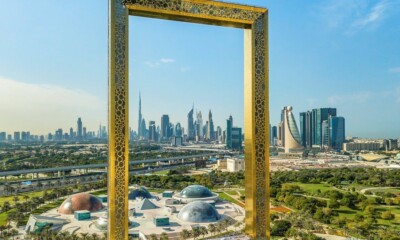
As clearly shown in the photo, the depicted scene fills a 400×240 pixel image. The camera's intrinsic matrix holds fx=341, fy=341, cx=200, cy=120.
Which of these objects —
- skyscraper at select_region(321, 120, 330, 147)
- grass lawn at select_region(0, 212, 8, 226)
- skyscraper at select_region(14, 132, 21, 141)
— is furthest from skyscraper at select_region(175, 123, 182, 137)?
grass lawn at select_region(0, 212, 8, 226)

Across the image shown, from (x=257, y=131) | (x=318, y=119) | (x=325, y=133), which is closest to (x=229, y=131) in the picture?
(x=318, y=119)

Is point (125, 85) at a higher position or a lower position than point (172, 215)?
higher

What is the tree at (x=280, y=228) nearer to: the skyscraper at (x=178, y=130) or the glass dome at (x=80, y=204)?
the glass dome at (x=80, y=204)

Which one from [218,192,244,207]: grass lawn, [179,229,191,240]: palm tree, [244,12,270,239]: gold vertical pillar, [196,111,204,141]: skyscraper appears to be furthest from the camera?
[196,111,204,141]: skyscraper

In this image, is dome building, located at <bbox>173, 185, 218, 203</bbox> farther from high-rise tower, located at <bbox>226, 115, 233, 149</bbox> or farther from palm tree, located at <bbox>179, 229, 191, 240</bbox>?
high-rise tower, located at <bbox>226, 115, 233, 149</bbox>

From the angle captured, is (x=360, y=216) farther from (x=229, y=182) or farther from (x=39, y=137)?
(x=39, y=137)

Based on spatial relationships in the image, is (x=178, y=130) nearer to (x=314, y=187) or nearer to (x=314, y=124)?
(x=314, y=124)

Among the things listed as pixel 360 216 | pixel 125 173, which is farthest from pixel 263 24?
pixel 360 216
